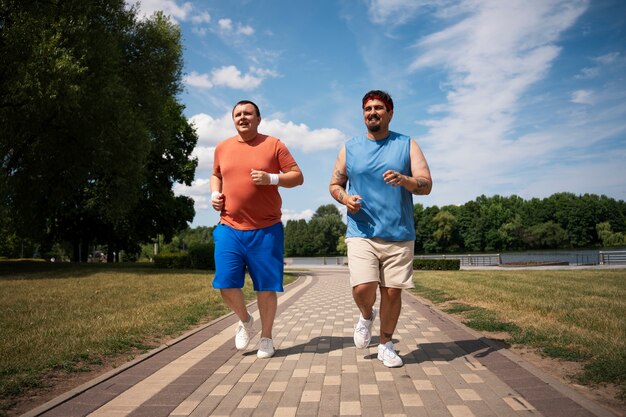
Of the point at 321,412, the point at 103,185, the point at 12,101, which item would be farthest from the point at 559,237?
the point at 321,412

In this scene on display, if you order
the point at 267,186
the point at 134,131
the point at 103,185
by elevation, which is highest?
the point at 134,131

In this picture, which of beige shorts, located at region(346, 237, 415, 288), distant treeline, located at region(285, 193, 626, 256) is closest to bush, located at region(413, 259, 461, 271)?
beige shorts, located at region(346, 237, 415, 288)

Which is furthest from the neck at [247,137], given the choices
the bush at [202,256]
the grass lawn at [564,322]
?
the bush at [202,256]

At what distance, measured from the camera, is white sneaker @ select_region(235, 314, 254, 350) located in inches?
178

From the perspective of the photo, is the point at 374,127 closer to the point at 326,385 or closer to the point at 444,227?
the point at 326,385

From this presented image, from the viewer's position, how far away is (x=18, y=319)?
6707 mm

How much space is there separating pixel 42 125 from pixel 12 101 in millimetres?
2101

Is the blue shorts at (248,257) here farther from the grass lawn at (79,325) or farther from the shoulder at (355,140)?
the grass lawn at (79,325)

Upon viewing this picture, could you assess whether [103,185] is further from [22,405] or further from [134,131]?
[22,405]

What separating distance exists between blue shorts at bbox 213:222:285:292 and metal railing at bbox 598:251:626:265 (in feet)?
104

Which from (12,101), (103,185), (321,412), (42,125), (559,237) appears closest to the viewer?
(321,412)

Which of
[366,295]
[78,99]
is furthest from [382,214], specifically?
[78,99]

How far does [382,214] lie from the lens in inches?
158

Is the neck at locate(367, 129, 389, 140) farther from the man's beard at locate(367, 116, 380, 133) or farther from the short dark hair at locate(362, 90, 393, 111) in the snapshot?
the short dark hair at locate(362, 90, 393, 111)
